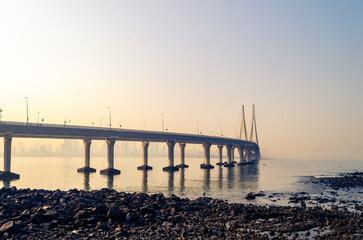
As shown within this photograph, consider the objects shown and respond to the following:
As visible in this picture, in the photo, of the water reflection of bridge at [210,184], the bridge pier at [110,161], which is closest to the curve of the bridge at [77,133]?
the bridge pier at [110,161]

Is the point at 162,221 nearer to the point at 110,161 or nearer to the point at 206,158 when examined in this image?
the point at 110,161

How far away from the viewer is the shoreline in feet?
92.1

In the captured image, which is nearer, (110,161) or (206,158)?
(110,161)

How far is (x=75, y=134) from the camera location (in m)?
105

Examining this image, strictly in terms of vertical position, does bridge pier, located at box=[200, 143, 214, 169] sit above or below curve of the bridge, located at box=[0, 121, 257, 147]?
below

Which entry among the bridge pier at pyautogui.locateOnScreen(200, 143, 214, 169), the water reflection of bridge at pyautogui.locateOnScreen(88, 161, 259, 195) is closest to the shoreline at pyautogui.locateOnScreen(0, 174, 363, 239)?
the water reflection of bridge at pyautogui.locateOnScreen(88, 161, 259, 195)

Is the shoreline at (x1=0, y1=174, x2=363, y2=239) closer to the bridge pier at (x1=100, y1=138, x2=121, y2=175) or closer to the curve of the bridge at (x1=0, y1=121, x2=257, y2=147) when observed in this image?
the curve of the bridge at (x1=0, y1=121, x2=257, y2=147)

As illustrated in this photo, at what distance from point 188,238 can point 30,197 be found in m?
23.0

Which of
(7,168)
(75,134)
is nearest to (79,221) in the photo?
(7,168)

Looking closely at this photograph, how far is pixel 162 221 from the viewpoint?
3306 centimetres

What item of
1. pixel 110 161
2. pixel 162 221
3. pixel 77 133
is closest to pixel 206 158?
pixel 110 161

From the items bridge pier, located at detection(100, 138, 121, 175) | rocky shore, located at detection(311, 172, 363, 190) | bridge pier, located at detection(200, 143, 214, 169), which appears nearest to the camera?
rocky shore, located at detection(311, 172, 363, 190)

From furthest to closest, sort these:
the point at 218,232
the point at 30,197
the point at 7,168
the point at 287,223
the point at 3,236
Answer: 1. the point at 7,168
2. the point at 30,197
3. the point at 287,223
4. the point at 218,232
5. the point at 3,236

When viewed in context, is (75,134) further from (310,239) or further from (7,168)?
(310,239)
